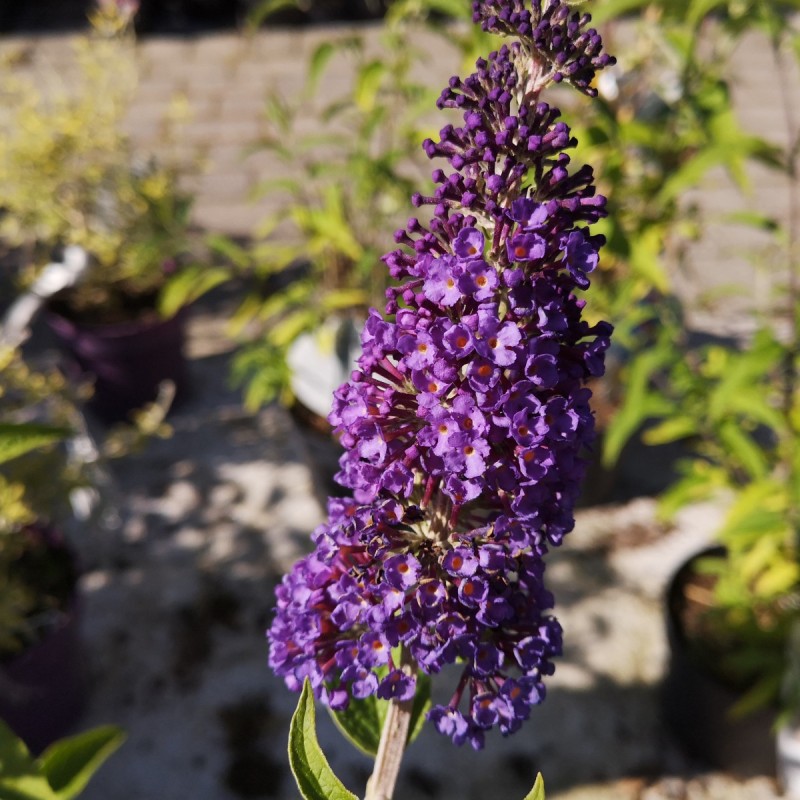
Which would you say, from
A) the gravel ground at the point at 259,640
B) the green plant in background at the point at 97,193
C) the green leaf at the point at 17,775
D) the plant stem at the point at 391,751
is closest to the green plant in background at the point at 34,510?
the gravel ground at the point at 259,640

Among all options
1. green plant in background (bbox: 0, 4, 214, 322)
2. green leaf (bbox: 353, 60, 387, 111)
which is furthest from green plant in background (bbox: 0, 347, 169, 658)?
green leaf (bbox: 353, 60, 387, 111)

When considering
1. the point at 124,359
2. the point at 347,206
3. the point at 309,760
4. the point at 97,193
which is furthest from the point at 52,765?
the point at 97,193

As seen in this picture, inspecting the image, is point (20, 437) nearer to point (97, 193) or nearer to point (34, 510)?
point (34, 510)

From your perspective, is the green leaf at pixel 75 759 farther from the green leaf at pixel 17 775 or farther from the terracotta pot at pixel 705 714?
the terracotta pot at pixel 705 714

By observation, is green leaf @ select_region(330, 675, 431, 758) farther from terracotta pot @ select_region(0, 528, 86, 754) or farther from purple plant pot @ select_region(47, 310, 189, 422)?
purple plant pot @ select_region(47, 310, 189, 422)

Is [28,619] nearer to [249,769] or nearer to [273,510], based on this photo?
[249,769]

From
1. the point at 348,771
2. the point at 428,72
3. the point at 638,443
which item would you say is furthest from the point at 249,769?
the point at 428,72
